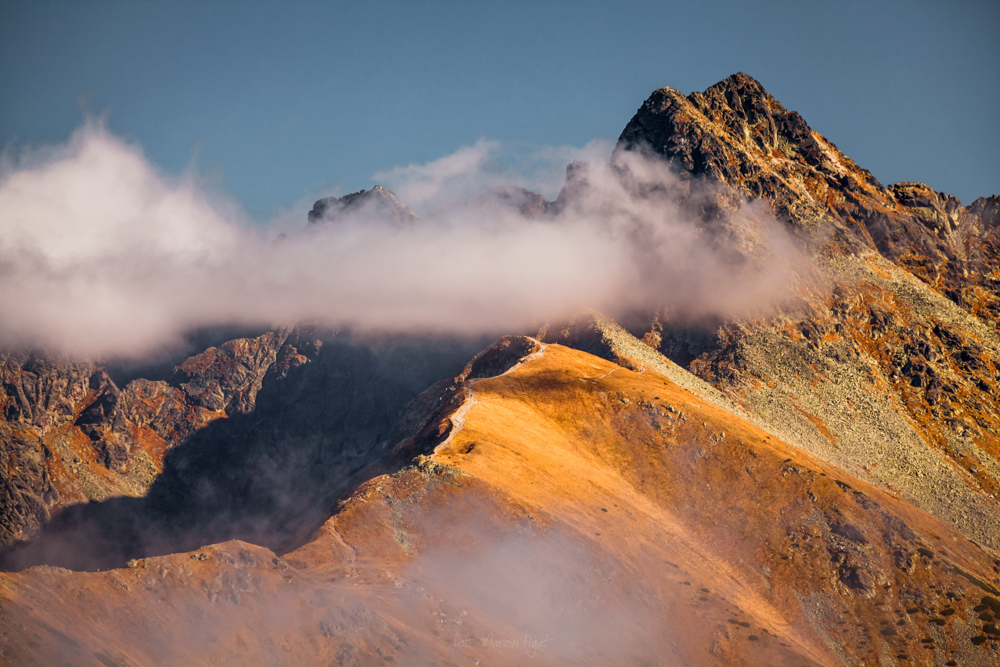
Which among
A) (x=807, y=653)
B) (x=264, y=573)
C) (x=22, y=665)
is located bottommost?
(x=22, y=665)

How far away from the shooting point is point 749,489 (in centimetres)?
Answer: 14738

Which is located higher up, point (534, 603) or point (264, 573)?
point (534, 603)

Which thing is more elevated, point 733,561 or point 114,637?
point 733,561

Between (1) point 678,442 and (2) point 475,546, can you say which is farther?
(1) point 678,442

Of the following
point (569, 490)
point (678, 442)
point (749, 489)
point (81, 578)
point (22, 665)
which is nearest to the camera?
point (22, 665)

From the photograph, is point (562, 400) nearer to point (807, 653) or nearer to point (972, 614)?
point (807, 653)

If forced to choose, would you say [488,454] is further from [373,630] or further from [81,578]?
[81,578]

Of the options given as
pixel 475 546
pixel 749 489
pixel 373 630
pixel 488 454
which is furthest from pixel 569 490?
pixel 373 630

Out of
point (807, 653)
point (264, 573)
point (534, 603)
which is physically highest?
point (807, 653)

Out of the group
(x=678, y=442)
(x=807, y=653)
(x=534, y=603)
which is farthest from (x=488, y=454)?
(x=807, y=653)

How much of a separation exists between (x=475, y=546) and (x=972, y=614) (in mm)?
81358

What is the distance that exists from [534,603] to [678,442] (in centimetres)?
5736

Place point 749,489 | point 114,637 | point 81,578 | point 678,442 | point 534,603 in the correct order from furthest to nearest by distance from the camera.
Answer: point 678,442 → point 749,489 → point 534,603 → point 81,578 → point 114,637

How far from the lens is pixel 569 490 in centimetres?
13588
